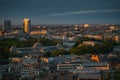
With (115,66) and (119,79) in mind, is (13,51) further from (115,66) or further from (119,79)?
(119,79)

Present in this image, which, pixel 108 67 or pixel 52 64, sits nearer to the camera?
pixel 108 67

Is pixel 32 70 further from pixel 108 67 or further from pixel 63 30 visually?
pixel 63 30

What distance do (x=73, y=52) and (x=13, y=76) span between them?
3.01 metres

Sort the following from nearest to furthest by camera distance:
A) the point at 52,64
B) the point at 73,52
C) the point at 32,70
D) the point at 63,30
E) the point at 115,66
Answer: the point at 32,70, the point at 115,66, the point at 52,64, the point at 73,52, the point at 63,30

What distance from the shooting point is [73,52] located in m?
7.36

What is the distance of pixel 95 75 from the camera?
13.4 feet

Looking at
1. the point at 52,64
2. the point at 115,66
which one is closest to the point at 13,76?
the point at 52,64

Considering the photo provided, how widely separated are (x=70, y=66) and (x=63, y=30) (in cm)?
1189

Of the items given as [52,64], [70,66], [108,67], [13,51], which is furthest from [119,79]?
[13,51]

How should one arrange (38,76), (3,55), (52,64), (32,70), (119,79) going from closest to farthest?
(119,79), (38,76), (32,70), (52,64), (3,55)

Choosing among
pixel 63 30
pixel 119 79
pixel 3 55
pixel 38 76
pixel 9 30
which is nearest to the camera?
pixel 119 79

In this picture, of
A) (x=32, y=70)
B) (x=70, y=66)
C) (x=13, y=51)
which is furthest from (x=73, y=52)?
(x=32, y=70)

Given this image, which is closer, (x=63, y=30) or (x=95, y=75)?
(x=95, y=75)

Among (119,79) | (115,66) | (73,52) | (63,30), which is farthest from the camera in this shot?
(63,30)
